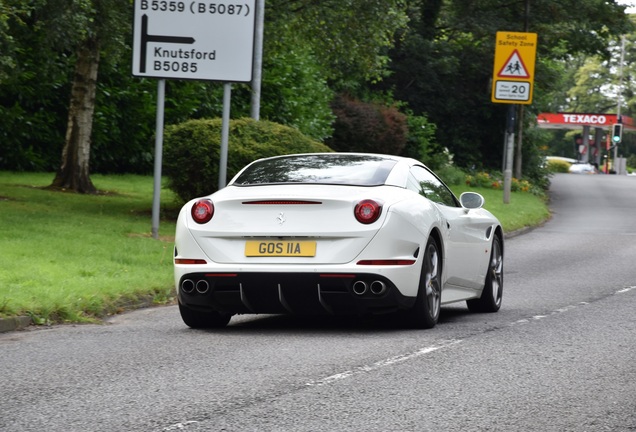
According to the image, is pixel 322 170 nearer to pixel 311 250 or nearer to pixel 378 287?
pixel 311 250

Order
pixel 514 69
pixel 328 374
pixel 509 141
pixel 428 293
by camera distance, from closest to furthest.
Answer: pixel 328 374 < pixel 428 293 < pixel 514 69 < pixel 509 141

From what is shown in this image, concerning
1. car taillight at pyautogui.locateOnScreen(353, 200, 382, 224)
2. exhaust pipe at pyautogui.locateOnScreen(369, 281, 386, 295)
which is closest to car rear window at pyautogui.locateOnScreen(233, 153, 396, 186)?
car taillight at pyautogui.locateOnScreen(353, 200, 382, 224)

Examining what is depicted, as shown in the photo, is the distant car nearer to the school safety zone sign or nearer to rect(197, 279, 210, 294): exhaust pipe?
the school safety zone sign

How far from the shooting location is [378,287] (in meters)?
9.38

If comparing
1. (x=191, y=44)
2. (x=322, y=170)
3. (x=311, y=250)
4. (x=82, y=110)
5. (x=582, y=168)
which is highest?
(x=191, y=44)

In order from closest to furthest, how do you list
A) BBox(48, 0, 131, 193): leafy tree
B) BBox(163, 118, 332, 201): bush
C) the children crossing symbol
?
BBox(163, 118, 332, 201): bush, BBox(48, 0, 131, 193): leafy tree, the children crossing symbol

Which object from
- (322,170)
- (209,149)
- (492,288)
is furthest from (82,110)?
(322,170)

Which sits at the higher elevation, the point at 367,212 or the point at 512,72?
the point at 512,72

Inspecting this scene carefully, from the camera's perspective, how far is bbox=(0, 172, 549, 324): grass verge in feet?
36.3

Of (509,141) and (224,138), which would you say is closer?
(224,138)

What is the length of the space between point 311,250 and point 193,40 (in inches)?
344

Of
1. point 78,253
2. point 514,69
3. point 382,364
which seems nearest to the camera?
point 382,364

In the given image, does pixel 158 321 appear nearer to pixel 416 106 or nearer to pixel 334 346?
pixel 334 346

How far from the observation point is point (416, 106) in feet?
150
